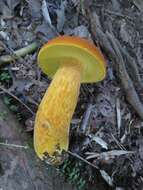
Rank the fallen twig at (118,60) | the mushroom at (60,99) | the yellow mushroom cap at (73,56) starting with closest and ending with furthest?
the yellow mushroom cap at (73,56) < the mushroom at (60,99) < the fallen twig at (118,60)

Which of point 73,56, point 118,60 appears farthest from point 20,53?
point 118,60

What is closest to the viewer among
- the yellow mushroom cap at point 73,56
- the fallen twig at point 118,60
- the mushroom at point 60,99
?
the yellow mushroom cap at point 73,56

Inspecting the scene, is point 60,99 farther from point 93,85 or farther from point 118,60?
point 118,60

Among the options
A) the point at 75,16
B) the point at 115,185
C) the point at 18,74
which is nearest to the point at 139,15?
the point at 75,16

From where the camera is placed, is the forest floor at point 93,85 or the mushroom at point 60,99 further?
the forest floor at point 93,85

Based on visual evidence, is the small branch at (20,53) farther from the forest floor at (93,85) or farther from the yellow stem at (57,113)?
the yellow stem at (57,113)

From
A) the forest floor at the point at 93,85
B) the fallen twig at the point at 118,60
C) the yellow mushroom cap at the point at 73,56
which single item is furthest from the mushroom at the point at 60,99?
the fallen twig at the point at 118,60

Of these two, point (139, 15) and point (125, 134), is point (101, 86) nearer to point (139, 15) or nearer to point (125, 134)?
point (125, 134)
